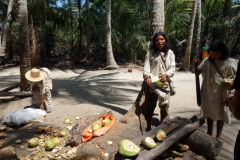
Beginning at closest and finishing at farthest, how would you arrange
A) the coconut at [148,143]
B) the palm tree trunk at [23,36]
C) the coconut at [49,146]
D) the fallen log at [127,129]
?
1. the coconut at [148,143]
2. the fallen log at [127,129]
3. the coconut at [49,146]
4. the palm tree trunk at [23,36]

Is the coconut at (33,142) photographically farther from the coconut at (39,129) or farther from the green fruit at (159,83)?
the green fruit at (159,83)

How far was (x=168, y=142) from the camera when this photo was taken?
2.32m

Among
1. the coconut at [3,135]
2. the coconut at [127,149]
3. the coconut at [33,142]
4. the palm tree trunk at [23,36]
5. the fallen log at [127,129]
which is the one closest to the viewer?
the coconut at [127,149]

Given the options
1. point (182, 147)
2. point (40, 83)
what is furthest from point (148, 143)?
point (40, 83)

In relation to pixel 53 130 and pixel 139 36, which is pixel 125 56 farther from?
pixel 53 130

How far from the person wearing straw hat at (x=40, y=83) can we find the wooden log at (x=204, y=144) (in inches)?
116

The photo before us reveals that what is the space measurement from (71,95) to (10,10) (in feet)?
35.3

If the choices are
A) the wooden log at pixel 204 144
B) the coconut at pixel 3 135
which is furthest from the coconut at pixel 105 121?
the coconut at pixel 3 135

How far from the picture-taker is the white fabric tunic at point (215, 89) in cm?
243

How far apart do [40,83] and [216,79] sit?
3.29 meters

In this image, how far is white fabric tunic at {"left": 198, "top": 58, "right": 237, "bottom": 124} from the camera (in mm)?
2430

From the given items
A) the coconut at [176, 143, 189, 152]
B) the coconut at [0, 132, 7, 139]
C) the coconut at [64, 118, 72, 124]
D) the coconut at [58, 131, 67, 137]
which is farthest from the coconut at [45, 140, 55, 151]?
the coconut at [176, 143, 189, 152]

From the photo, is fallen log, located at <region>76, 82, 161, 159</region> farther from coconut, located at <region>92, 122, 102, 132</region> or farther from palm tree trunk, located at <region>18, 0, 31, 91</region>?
palm tree trunk, located at <region>18, 0, 31, 91</region>

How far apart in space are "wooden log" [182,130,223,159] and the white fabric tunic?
300 mm
